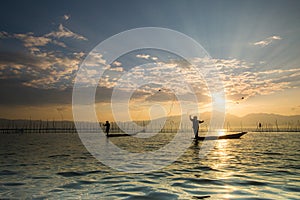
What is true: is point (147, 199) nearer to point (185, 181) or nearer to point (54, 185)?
point (185, 181)

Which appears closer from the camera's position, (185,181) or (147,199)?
(147,199)

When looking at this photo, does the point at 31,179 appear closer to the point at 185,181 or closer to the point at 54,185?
the point at 54,185

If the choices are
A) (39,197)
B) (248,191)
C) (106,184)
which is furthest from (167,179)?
(39,197)

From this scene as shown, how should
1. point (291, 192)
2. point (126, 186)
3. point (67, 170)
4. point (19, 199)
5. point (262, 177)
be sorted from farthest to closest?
point (67, 170), point (262, 177), point (126, 186), point (291, 192), point (19, 199)

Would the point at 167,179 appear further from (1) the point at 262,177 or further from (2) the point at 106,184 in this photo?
(1) the point at 262,177

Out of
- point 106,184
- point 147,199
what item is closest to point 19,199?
point 106,184

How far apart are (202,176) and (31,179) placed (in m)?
6.94

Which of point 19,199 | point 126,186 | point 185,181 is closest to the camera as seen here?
point 19,199

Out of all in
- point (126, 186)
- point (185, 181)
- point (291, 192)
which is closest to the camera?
point (291, 192)

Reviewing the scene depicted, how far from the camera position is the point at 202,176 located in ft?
32.9

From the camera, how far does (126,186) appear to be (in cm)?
→ 829

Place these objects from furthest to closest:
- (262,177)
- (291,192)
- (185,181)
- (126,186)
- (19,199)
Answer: (262,177) → (185,181) → (126,186) → (291,192) → (19,199)

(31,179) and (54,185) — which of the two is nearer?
(54,185)

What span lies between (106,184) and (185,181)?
118 inches
